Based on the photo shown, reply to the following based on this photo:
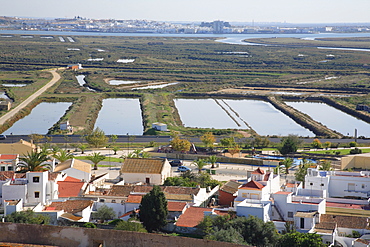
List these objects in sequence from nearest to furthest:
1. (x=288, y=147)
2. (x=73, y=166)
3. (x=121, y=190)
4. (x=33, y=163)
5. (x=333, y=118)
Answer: (x=121, y=190) → (x=33, y=163) → (x=73, y=166) → (x=288, y=147) → (x=333, y=118)

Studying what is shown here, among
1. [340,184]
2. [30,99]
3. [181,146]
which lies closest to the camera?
[340,184]

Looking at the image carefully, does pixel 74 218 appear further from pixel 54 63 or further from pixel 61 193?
pixel 54 63

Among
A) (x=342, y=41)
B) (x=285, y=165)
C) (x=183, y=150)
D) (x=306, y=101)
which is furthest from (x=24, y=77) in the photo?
(x=342, y=41)

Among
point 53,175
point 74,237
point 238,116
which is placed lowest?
point 238,116

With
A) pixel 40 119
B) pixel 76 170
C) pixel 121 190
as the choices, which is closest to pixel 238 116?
pixel 40 119

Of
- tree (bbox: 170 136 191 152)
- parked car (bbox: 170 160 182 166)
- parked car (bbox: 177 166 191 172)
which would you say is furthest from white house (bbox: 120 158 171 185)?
tree (bbox: 170 136 191 152)

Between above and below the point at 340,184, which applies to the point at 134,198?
above

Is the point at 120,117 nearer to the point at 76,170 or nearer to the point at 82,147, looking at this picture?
the point at 82,147
